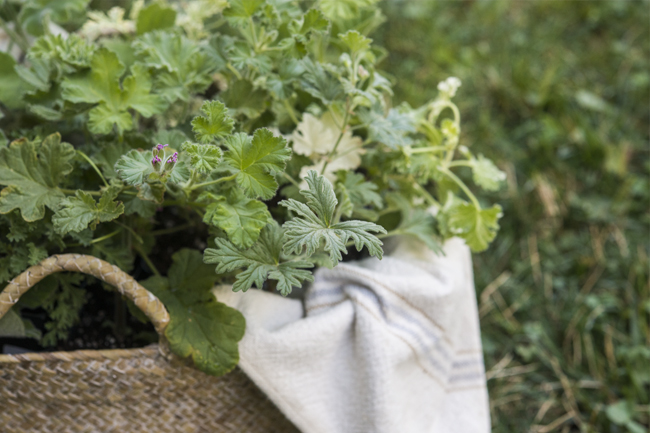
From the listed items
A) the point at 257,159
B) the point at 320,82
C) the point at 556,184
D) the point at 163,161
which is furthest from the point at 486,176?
the point at 556,184

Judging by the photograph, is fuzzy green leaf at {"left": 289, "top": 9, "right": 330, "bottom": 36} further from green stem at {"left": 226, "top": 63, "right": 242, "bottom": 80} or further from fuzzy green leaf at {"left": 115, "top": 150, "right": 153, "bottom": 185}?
fuzzy green leaf at {"left": 115, "top": 150, "right": 153, "bottom": 185}

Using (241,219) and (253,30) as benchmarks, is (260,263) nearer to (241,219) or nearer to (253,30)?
(241,219)

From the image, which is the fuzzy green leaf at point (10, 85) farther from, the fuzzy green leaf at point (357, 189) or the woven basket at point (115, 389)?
the fuzzy green leaf at point (357, 189)

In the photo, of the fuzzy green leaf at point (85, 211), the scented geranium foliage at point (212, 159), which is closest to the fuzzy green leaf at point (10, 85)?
the scented geranium foliage at point (212, 159)

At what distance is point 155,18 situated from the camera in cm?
104

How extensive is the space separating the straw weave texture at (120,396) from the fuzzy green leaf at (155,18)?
612 mm

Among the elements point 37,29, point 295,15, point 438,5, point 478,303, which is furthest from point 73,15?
point 438,5

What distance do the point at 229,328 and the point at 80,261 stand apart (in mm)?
238

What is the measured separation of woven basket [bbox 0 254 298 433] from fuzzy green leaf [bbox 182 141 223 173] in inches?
8.4

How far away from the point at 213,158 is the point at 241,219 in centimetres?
10

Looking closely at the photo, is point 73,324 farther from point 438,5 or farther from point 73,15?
point 438,5

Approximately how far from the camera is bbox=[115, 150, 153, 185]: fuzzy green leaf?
689 millimetres

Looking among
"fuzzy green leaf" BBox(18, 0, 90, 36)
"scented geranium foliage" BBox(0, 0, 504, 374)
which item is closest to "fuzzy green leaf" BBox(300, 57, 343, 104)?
"scented geranium foliage" BBox(0, 0, 504, 374)

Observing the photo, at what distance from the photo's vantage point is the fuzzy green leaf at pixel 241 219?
725 mm
